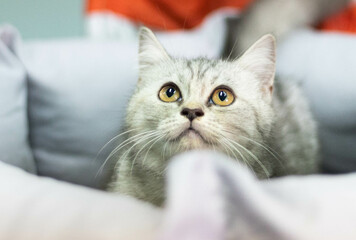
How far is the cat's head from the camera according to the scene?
2.50 feet

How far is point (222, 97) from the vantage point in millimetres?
846

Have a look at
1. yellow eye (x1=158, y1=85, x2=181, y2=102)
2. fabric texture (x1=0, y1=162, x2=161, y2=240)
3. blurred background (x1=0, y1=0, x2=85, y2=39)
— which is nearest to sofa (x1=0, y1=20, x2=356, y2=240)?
fabric texture (x1=0, y1=162, x2=161, y2=240)

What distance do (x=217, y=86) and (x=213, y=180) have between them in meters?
0.39

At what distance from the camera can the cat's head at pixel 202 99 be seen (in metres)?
0.76

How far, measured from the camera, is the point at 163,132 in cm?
78

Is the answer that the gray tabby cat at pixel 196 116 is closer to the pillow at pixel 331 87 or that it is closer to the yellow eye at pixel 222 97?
the yellow eye at pixel 222 97

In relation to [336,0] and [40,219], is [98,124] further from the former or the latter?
[336,0]

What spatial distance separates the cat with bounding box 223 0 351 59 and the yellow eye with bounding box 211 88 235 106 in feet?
1.73

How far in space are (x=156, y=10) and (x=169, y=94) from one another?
2.95 ft

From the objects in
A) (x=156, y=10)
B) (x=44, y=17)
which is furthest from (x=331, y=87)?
(x=44, y=17)

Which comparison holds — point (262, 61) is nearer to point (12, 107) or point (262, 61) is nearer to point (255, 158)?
point (255, 158)

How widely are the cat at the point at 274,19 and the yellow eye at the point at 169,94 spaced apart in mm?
536

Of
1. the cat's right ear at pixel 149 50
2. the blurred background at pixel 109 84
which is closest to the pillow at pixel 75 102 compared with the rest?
the blurred background at pixel 109 84

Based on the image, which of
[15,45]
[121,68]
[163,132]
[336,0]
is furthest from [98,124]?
[336,0]
